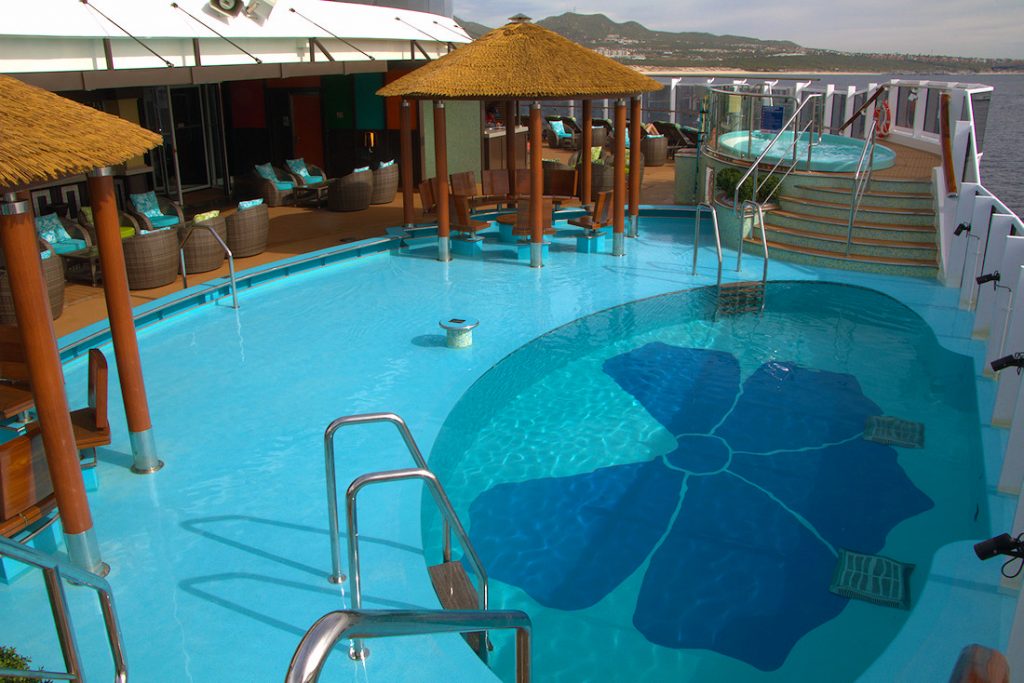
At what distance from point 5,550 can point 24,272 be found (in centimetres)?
234

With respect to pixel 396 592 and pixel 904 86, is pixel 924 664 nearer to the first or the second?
pixel 396 592

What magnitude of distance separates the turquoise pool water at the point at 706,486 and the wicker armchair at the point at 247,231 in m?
5.41

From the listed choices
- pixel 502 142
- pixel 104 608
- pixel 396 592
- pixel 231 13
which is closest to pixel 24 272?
pixel 104 608

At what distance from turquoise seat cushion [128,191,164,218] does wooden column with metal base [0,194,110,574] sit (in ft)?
29.1

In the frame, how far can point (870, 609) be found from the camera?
5629mm

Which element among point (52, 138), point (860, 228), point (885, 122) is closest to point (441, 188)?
point (860, 228)

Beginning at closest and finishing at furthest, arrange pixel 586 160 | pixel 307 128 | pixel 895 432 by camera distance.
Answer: pixel 895 432, pixel 586 160, pixel 307 128

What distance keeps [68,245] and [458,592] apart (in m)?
9.02

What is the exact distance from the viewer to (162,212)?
13773mm

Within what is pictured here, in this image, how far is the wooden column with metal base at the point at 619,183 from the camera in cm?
1284

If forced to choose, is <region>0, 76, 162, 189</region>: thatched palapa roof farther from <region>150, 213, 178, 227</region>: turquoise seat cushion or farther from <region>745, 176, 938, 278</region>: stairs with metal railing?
<region>745, 176, 938, 278</region>: stairs with metal railing

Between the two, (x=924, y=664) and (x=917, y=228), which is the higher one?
(x=917, y=228)

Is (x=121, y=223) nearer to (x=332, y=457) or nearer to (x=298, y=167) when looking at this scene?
(x=298, y=167)

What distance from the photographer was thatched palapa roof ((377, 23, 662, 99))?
38.7 feet
